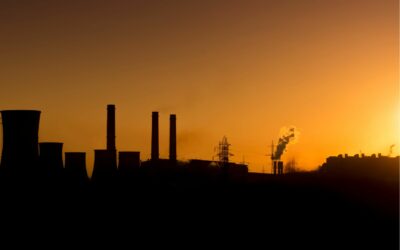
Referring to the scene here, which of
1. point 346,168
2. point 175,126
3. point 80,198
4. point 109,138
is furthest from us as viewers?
point 346,168

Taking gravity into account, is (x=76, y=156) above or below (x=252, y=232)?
above

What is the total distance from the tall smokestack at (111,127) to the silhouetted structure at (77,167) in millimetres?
1960

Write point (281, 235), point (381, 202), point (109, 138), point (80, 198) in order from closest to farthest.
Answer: point (281, 235)
point (80, 198)
point (381, 202)
point (109, 138)

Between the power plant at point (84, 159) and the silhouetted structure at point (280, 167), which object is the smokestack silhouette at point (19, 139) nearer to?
the power plant at point (84, 159)

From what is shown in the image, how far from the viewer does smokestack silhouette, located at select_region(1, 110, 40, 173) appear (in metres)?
22.9

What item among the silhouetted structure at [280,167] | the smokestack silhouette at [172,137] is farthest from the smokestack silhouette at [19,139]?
the silhouetted structure at [280,167]

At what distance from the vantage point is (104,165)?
31.9 meters

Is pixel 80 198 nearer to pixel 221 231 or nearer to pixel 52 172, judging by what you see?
pixel 52 172

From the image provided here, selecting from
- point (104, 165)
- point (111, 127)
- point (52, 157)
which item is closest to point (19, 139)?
point (52, 157)

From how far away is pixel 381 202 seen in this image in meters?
29.9

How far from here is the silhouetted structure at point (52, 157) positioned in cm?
2616

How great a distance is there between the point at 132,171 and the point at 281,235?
441 inches

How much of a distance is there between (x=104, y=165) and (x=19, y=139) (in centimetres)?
924

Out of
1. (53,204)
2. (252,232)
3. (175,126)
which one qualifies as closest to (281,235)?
(252,232)
